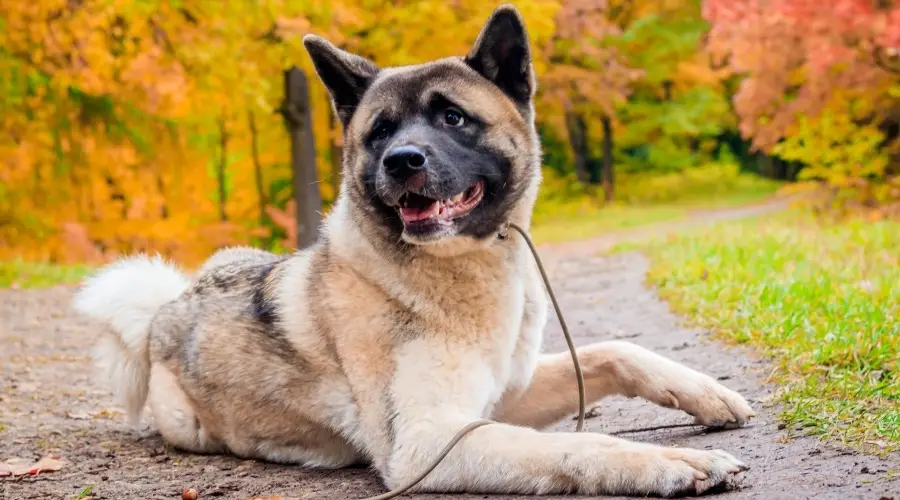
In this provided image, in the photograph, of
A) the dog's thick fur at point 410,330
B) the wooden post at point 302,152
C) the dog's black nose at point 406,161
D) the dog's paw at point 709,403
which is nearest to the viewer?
the dog's thick fur at point 410,330

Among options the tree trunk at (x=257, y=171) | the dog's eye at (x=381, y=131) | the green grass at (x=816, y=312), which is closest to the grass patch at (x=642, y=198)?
the tree trunk at (x=257, y=171)

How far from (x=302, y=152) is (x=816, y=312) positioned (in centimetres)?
979

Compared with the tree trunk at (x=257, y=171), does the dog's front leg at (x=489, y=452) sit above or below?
above

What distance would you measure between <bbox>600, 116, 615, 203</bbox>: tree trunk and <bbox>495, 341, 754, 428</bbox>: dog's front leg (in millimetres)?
23451

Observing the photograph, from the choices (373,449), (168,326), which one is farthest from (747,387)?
(168,326)

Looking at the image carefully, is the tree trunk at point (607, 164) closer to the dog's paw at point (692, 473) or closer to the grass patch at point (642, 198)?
the grass patch at point (642, 198)

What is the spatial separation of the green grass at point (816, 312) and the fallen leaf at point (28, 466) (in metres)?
2.98

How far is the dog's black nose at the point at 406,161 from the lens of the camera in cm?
325

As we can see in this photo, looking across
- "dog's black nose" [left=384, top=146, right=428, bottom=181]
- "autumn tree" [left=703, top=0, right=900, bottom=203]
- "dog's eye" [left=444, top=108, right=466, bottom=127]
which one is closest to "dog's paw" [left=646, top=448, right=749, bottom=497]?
"dog's black nose" [left=384, top=146, right=428, bottom=181]

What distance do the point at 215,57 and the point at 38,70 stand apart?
10.8 ft

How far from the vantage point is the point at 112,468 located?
3688 mm

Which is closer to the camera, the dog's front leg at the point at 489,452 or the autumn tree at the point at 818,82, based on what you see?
the dog's front leg at the point at 489,452

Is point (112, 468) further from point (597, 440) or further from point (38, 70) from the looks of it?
point (38, 70)

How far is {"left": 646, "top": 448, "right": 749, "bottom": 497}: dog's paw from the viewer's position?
255 cm
